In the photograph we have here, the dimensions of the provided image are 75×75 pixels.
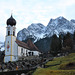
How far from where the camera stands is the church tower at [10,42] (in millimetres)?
65250

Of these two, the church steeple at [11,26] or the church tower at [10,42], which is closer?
the church tower at [10,42]

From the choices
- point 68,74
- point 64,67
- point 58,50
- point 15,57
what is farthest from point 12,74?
point 58,50

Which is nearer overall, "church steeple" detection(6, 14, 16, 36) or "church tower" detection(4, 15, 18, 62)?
"church tower" detection(4, 15, 18, 62)

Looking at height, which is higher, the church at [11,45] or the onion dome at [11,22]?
the onion dome at [11,22]

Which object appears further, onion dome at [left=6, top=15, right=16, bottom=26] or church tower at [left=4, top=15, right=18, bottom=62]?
onion dome at [left=6, top=15, right=16, bottom=26]

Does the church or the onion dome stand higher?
the onion dome

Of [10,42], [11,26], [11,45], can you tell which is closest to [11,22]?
[11,26]

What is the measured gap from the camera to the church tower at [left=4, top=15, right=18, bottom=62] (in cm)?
6525

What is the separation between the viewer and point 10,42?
66.8 m

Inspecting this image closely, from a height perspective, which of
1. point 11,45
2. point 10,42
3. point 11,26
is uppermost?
point 11,26

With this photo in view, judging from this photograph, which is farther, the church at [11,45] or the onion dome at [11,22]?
the onion dome at [11,22]

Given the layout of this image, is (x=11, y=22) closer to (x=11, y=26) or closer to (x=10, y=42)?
(x=11, y=26)

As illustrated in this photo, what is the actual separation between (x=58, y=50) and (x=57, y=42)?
175 inches

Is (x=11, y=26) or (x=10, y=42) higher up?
(x=11, y=26)
